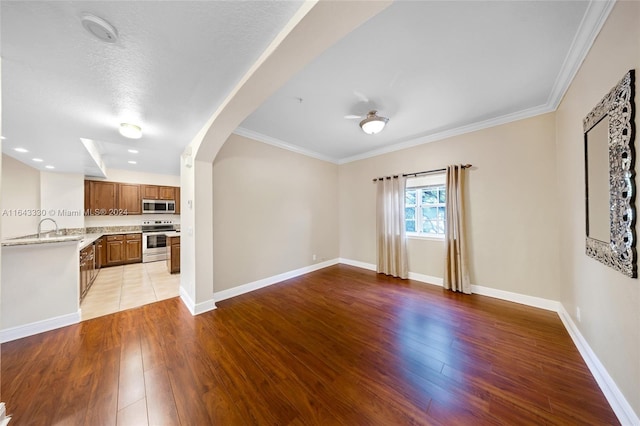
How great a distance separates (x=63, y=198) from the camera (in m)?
4.63

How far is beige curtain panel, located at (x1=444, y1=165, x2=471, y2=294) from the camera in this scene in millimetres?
3320

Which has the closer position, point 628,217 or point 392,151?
point 628,217

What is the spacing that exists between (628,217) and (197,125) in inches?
151

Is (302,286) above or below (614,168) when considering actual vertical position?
below

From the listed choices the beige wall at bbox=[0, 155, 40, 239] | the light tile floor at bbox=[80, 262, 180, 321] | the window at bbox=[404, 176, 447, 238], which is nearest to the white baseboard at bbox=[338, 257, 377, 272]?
the window at bbox=[404, 176, 447, 238]

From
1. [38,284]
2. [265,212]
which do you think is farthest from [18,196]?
[265,212]

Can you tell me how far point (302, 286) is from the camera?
3676 millimetres

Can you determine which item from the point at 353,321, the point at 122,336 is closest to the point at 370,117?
the point at 353,321

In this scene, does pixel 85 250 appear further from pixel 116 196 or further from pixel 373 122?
pixel 373 122

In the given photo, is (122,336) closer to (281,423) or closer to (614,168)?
(281,423)

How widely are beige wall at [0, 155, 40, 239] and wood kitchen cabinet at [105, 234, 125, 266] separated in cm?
121

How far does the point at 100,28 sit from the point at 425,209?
446cm

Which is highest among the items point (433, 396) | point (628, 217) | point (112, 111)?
point (112, 111)

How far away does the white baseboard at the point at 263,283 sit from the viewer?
319 cm
